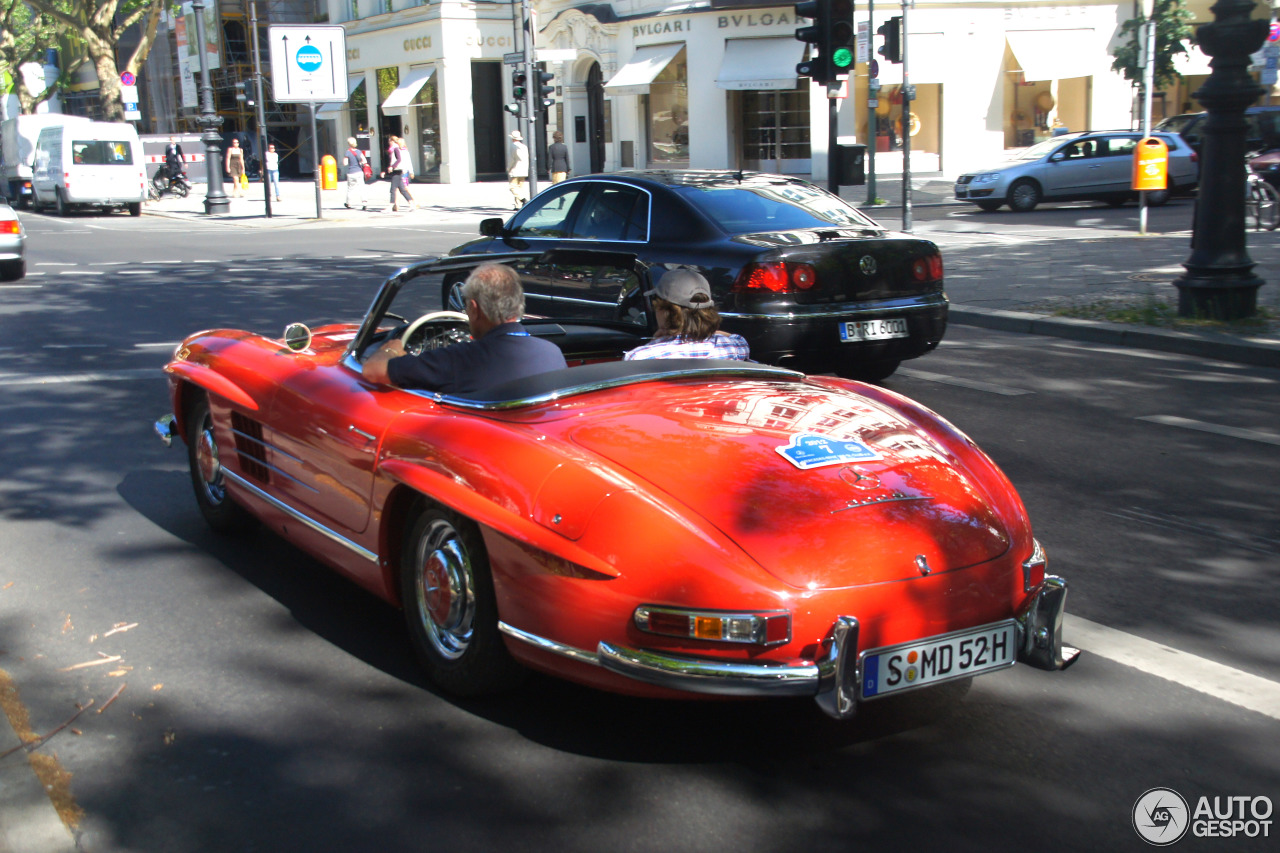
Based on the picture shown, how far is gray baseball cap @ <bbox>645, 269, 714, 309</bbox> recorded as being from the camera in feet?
15.8

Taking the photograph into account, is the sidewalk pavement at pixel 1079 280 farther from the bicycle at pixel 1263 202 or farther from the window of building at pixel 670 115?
the window of building at pixel 670 115

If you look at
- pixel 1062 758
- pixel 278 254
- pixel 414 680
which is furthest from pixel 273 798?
pixel 278 254

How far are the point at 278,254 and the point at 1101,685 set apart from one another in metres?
18.8

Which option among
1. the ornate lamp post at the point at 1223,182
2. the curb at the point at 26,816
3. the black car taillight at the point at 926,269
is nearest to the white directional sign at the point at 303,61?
the ornate lamp post at the point at 1223,182

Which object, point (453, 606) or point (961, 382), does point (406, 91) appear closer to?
point (961, 382)

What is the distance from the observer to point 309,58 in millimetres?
28750

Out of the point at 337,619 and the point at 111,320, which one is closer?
the point at 337,619

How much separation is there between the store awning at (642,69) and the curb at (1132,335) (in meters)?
25.7

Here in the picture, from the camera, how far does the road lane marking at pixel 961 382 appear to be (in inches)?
335

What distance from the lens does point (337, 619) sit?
446 cm

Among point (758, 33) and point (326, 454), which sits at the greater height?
point (758, 33)

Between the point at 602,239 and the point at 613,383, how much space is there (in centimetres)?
523

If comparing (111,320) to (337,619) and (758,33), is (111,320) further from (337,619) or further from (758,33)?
(758,33)

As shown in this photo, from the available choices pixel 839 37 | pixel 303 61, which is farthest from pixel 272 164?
pixel 839 37
